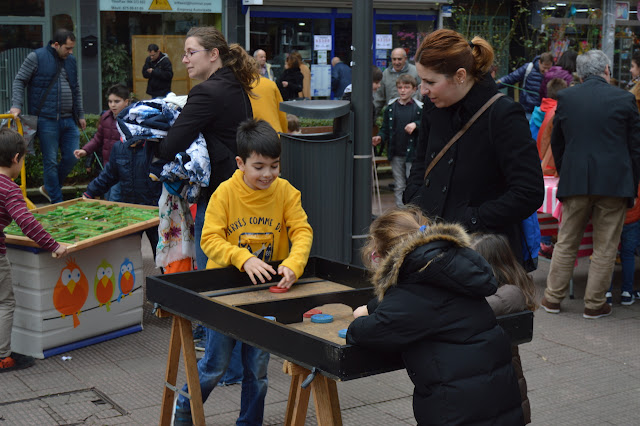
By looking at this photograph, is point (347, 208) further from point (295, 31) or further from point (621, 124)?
point (295, 31)

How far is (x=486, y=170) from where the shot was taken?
12.9 feet

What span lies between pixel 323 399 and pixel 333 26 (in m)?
16.7

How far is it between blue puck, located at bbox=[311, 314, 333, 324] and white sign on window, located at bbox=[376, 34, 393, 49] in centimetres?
1674

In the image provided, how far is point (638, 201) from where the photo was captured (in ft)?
24.5

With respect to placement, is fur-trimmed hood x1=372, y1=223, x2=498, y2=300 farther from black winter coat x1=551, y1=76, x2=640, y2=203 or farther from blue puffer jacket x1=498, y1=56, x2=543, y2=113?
blue puffer jacket x1=498, y1=56, x2=543, y2=113

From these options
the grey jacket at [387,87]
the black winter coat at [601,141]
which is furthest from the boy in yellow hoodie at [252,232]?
the grey jacket at [387,87]

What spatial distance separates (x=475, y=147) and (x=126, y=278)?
3388 mm

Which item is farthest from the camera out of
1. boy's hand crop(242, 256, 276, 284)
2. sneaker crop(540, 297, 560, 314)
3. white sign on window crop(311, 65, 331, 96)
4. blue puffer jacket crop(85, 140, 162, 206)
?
white sign on window crop(311, 65, 331, 96)

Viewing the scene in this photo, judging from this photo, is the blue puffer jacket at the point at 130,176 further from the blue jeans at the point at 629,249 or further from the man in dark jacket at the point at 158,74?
the man in dark jacket at the point at 158,74

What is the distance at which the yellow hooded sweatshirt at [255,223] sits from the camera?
4.24 metres

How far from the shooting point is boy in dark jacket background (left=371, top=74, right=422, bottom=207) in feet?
34.4

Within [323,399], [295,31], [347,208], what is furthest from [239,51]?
[295,31]

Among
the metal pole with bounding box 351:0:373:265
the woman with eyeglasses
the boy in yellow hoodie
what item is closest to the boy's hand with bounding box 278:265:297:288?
the boy in yellow hoodie

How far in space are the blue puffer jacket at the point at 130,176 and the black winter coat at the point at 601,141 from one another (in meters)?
3.22
